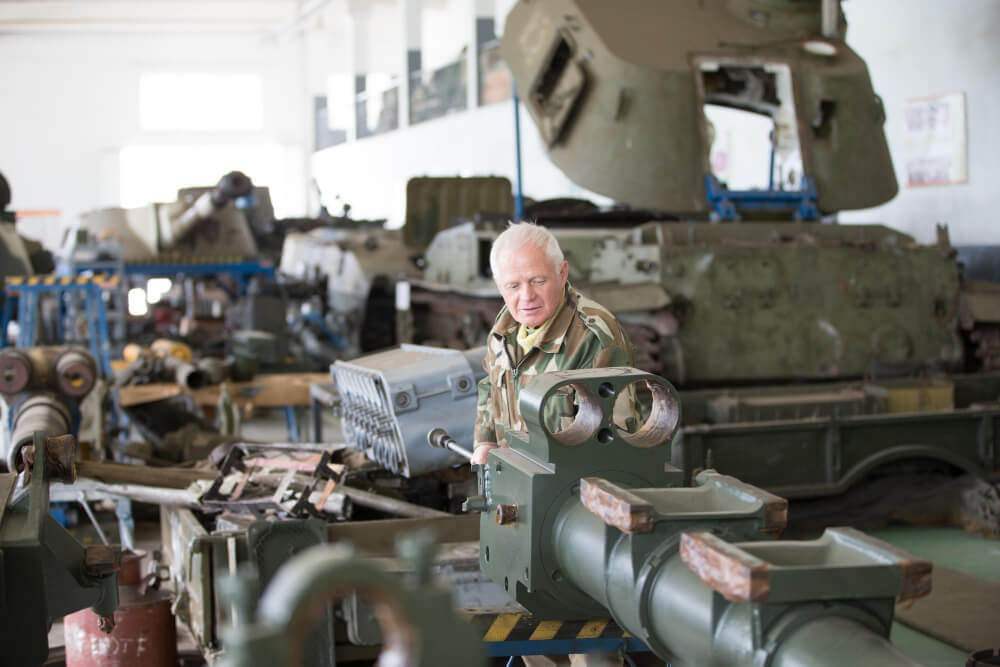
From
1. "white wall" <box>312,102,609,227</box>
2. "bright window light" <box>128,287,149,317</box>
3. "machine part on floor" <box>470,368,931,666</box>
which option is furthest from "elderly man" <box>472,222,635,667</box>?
"white wall" <box>312,102,609,227</box>

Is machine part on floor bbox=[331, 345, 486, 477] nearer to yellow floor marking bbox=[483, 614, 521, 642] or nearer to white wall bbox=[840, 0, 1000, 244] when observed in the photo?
yellow floor marking bbox=[483, 614, 521, 642]

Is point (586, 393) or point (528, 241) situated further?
point (528, 241)

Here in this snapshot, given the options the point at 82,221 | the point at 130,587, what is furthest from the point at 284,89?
the point at 130,587

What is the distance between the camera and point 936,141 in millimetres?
9594

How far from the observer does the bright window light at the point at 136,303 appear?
11.6 m

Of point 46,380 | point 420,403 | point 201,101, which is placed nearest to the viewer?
point 420,403

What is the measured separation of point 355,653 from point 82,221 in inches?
425

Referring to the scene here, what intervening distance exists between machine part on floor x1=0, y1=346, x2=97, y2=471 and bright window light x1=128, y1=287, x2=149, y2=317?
251 inches

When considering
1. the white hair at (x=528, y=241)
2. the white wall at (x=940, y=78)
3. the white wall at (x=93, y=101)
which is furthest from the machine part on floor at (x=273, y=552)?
the white wall at (x=93, y=101)

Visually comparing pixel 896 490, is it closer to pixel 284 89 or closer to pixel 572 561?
pixel 572 561

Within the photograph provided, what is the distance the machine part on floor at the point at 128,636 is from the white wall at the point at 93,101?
81.3ft

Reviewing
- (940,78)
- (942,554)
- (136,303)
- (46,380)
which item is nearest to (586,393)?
(46,380)

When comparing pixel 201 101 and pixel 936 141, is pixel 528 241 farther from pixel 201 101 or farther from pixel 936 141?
pixel 201 101

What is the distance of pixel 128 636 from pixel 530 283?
1.99 m
